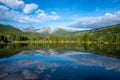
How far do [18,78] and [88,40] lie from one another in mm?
165571

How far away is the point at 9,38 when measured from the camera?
646 feet

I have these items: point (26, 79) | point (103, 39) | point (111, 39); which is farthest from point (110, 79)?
point (103, 39)

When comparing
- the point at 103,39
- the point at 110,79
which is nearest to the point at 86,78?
the point at 110,79

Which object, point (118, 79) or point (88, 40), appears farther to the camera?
point (88, 40)

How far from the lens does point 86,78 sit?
725 inches

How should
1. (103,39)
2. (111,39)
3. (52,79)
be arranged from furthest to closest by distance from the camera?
(103,39) < (111,39) < (52,79)

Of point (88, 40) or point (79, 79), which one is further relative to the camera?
point (88, 40)

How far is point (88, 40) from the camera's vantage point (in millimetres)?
180500

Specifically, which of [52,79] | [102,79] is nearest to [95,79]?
[102,79]

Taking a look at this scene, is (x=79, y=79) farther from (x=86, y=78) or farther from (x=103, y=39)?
(x=103, y=39)

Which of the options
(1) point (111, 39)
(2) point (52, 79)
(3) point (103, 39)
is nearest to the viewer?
(2) point (52, 79)

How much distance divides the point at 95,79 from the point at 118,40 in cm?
16213

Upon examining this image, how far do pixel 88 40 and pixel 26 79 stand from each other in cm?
16585

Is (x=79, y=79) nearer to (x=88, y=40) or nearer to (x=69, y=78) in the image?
(x=69, y=78)
